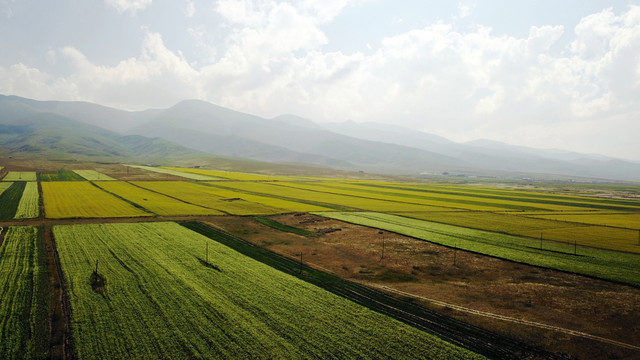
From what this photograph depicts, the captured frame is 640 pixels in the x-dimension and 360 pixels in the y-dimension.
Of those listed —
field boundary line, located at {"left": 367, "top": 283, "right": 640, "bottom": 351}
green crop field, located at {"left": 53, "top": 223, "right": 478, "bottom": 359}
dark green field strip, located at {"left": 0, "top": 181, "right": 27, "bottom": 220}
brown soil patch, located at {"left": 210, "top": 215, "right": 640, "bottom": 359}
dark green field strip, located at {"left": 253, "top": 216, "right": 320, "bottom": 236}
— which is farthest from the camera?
dark green field strip, located at {"left": 0, "top": 181, "right": 27, "bottom": 220}

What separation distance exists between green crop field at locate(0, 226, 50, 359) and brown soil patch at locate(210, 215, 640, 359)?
684 inches

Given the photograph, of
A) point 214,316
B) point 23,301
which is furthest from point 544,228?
point 23,301

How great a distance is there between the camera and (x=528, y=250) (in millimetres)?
33156

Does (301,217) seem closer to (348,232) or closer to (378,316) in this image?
(348,232)

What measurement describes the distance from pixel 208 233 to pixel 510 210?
53343 millimetres

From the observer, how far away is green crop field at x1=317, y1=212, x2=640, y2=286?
89.8 feet

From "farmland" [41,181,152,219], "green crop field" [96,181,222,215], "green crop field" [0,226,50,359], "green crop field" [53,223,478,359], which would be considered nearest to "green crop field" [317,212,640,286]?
"green crop field" [53,223,478,359]

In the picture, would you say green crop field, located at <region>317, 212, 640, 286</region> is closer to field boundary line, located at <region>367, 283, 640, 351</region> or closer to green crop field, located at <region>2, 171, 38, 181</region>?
field boundary line, located at <region>367, 283, 640, 351</region>

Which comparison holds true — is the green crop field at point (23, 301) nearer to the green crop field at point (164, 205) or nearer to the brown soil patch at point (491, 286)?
the brown soil patch at point (491, 286)

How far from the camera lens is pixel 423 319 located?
18781 mm

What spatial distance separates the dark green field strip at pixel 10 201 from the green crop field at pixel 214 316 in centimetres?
2373

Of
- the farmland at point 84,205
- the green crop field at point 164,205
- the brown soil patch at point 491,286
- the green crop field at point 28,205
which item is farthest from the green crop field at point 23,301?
the green crop field at point 164,205

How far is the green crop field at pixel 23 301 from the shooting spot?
14.2 m

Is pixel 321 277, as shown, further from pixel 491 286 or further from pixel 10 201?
pixel 10 201
